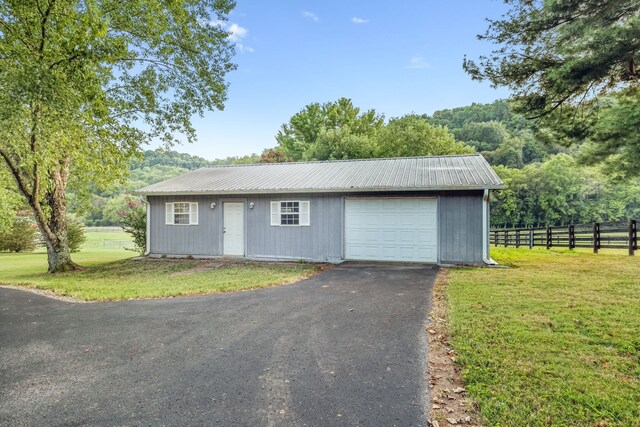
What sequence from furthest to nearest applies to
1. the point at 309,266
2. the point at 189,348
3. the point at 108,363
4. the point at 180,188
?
1. the point at 180,188
2. the point at 309,266
3. the point at 189,348
4. the point at 108,363

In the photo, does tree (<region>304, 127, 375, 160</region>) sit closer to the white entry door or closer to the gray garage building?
the gray garage building

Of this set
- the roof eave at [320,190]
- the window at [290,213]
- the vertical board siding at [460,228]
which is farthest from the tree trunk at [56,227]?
the vertical board siding at [460,228]

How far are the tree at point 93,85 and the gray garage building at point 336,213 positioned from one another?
244cm

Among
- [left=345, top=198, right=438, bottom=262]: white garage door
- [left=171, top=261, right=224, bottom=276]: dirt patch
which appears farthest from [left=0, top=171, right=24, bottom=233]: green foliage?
[left=345, top=198, right=438, bottom=262]: white garage door

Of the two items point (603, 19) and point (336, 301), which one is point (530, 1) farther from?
point (336, 301)

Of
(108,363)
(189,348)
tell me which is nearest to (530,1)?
(189,348)

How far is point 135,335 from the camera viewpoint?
13.6 feet

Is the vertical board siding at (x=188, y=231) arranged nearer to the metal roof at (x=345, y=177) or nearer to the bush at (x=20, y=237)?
the metal roof at (x=345, y=177)

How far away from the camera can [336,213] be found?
412 inches

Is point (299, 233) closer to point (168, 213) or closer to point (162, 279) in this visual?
point (162, 279)

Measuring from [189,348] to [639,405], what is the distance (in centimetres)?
394

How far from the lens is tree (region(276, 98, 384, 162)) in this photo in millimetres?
35625

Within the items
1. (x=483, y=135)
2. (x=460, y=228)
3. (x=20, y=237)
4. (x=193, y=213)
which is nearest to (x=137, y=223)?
(x=193, y=213)

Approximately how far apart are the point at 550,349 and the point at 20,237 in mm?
26469
